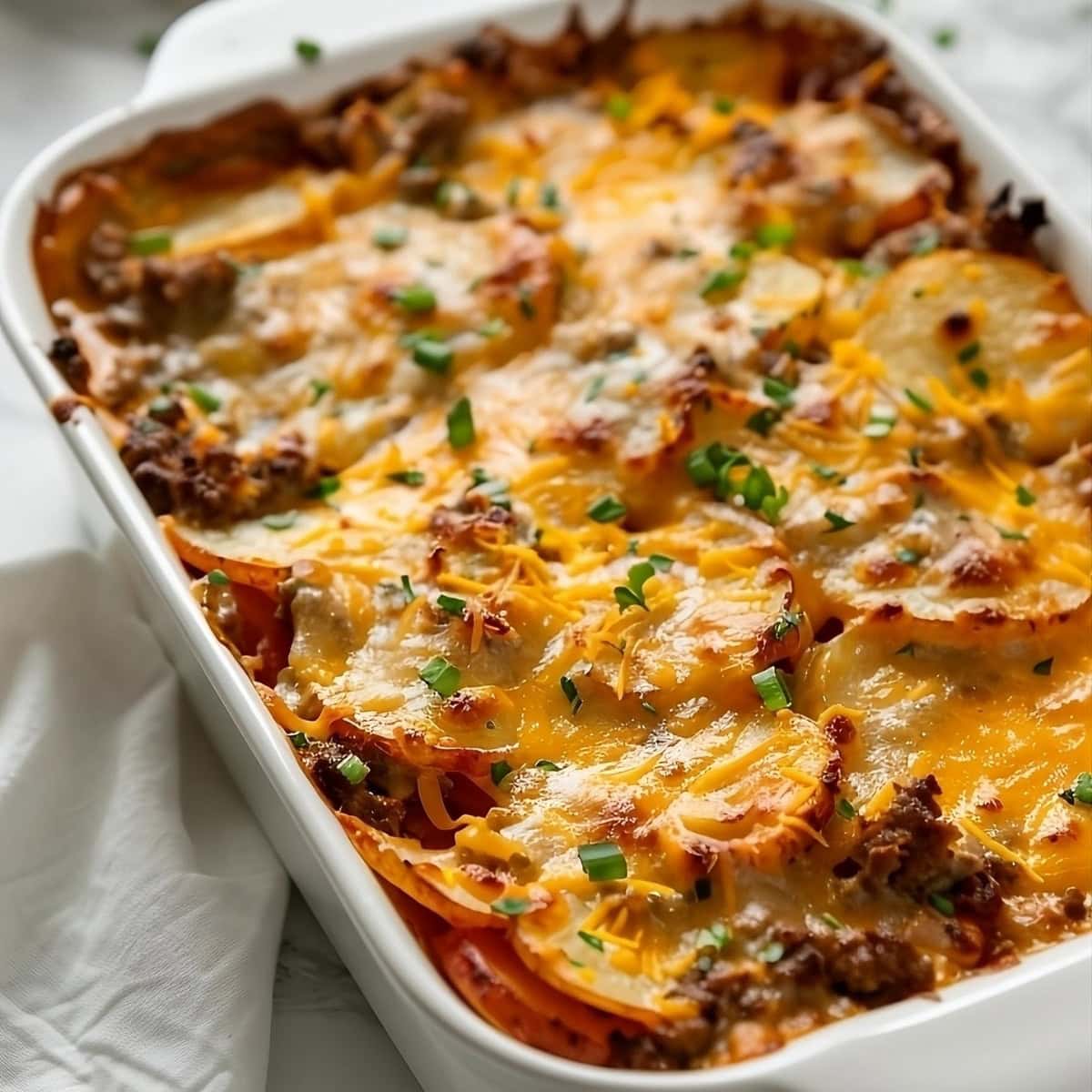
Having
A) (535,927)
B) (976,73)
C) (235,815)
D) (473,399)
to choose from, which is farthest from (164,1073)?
(976,73)

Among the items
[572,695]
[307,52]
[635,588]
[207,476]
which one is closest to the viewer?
[572,695]

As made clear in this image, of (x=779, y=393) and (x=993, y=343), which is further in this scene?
(x=993, y=343)

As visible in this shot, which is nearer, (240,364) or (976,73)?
(240,364)

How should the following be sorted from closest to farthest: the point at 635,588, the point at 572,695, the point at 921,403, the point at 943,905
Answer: the point at 943,905, the point at 572,695, the point at 635,588, the point at 921,403

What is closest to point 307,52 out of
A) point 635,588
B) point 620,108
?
point 620,108

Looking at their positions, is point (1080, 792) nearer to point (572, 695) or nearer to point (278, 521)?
point (572, 695)

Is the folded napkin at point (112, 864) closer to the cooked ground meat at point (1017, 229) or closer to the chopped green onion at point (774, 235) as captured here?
the chopped green onion at point (774, 235)

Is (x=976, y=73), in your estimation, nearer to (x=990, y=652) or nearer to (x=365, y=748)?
(x=990, y=652)

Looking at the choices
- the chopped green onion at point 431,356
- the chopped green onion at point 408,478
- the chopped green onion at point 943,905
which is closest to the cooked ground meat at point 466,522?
the chopped green onion at point 408,478
